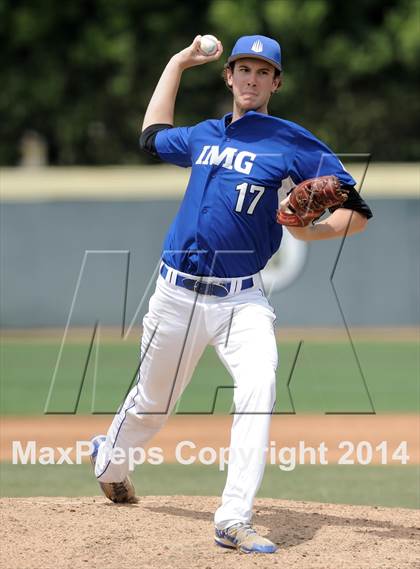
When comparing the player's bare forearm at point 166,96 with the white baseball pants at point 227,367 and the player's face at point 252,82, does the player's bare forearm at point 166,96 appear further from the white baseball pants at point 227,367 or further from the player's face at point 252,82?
the white baseball pants at point 227,367

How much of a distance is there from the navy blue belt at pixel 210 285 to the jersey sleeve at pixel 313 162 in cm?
54

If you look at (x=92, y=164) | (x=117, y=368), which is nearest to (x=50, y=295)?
(x=117, y=368)

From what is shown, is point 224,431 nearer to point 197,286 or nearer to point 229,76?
point 197,286

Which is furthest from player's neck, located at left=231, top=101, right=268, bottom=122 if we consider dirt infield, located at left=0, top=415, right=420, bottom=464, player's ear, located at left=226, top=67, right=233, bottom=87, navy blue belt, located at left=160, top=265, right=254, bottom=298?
dirt infield, located at left=0, top=415, right=420, bottom=464

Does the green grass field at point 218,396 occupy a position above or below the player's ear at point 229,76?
below

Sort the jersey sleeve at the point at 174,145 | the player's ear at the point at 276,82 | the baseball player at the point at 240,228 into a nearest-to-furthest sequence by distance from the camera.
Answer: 1. the baseball player at the point at 240,228
2. the player's ear at the point at 276,82
3. the jersey sleeve at the point at 174,145

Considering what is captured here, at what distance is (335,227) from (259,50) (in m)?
0.89

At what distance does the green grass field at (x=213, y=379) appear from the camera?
428 inches

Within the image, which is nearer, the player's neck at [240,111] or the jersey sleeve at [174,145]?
the player's neck at [240,111]

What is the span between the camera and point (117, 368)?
13539 mm

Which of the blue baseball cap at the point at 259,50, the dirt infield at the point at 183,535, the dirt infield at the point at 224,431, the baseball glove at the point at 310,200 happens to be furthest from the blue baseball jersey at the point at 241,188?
the dirt infield at the point at 224,431

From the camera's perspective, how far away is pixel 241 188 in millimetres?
5117

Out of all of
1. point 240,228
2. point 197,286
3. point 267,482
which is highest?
point 240,228

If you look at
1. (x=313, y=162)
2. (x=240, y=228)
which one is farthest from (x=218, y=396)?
(x=313, y=162)
